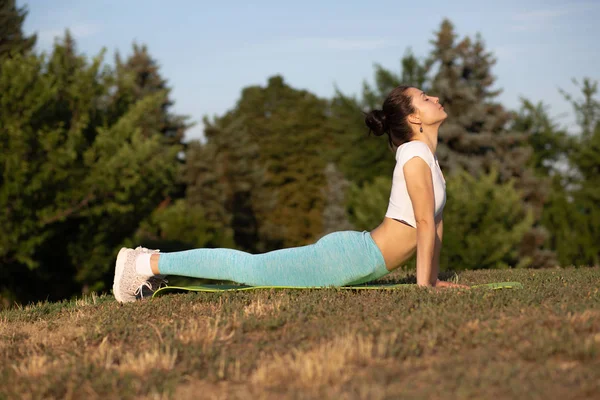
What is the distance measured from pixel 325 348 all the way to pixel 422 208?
2.22m

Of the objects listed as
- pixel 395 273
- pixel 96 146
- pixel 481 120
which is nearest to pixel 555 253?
pixel 481 120

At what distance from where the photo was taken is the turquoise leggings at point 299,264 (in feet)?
20.1

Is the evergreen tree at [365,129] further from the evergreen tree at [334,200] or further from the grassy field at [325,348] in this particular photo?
the grassy field at [325,348]

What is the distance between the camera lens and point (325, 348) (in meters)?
3.95

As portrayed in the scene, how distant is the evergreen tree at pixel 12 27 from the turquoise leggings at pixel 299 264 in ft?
135

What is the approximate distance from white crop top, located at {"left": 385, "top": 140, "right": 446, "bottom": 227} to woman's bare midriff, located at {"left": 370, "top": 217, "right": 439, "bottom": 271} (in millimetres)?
72

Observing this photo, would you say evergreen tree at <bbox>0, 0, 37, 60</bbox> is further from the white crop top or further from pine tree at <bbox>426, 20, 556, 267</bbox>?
the white crop top

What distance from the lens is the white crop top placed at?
6.03 m

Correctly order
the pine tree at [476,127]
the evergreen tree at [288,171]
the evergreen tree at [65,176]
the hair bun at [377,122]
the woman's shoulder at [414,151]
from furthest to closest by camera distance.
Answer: the evergreen tree at [288,171], the pine tree at [476,127], the evergreen tree at [65,176], the hair bun at [377,122], the woman's shoulder at [414,151]

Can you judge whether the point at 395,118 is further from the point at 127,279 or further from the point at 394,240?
the point at 127,279

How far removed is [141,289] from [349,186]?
44298mm

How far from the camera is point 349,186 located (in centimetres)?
5047

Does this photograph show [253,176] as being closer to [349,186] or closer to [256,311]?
[349,186]

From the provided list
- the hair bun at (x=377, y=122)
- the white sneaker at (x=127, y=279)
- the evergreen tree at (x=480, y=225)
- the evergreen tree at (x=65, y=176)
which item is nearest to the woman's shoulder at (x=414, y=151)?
the hair bun at (x=377, y=122)
